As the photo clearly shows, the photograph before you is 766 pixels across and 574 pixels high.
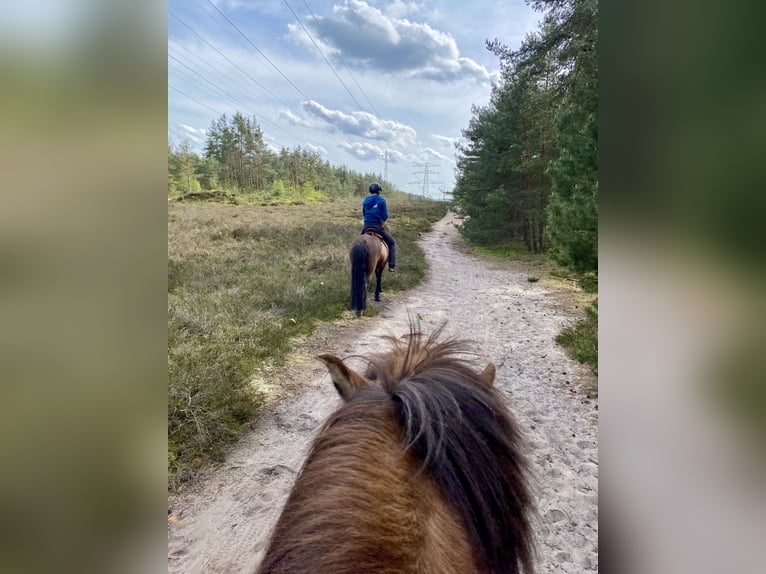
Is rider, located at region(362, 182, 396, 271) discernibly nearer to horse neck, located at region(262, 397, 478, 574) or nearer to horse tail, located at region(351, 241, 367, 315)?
horse tail, located at region(351, 241, 367, 315)

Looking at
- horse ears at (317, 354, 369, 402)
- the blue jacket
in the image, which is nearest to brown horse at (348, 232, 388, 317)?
the blue jacket

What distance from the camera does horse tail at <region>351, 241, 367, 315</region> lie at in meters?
4.29

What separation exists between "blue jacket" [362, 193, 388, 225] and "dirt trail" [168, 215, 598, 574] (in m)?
1.41

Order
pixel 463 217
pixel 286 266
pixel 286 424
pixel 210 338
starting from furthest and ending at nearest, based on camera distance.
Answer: pixel 463 217 → pixel 286 266 → pixel 210 338 → pixel 286 424

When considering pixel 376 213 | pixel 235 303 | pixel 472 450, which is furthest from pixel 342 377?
pixel 376 213

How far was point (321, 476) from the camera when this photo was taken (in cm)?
70

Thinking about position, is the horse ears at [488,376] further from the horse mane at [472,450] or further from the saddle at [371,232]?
the saddle at [371,232]

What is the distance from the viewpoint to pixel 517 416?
2.44 m
